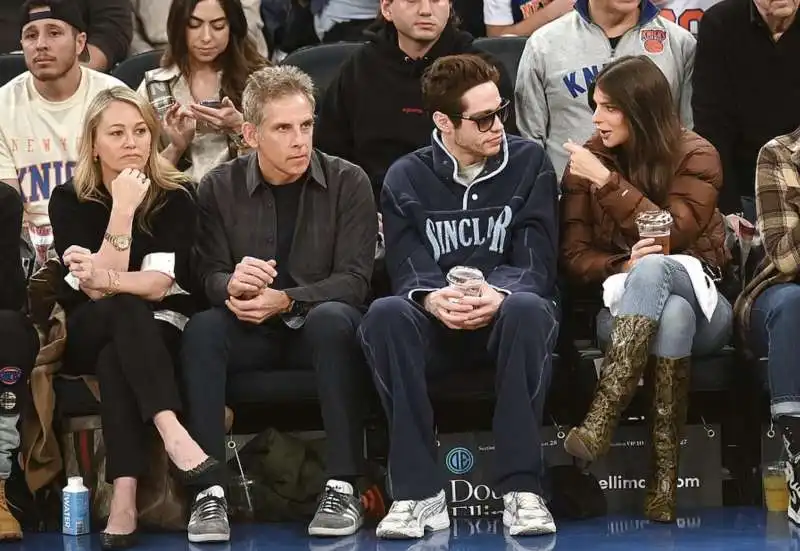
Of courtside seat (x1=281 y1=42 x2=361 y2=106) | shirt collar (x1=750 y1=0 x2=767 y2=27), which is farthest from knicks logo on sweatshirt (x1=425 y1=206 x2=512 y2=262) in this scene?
shirt collar (x1=750 y1=0 x2=767 y2=27)

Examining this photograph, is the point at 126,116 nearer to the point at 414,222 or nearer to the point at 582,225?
the point at 414,222

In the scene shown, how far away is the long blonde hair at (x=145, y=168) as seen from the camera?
17.1 feet

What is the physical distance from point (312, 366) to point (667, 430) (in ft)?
3.65

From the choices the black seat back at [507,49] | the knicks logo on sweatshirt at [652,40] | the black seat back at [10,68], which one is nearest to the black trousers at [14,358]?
the black seat back at [10,68]

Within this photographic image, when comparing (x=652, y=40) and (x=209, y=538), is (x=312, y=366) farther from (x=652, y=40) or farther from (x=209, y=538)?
(x=652, y=40)

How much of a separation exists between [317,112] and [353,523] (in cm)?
188

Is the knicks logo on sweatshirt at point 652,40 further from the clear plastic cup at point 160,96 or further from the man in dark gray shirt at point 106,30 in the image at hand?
the man in dark gray shirt at point 106,30

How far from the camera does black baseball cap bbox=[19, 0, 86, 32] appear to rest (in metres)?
6.12

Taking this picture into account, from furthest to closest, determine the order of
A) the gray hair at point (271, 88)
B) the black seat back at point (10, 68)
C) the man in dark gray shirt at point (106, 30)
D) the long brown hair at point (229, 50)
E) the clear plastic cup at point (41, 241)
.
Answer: the man in dark gray shirt at point (106, 30) → the black seat back at point (10, 68) → the long brown hair at point (229, 50) → the clear plastic cup at point (41, 241) → the gray hair at point (271, 88)

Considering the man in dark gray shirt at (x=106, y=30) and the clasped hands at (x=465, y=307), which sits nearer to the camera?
the clasped hands at (x=465, y=307)

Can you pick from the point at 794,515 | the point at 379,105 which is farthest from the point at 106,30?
→ the point at 794,515

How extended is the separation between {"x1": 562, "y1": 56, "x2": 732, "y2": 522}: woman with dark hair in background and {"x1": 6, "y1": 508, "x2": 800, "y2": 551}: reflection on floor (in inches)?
5.9

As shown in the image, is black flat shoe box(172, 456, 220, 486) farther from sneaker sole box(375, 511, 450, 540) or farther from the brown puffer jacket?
the brown puffer jacket

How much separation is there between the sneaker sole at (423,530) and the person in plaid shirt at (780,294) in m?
1.03
